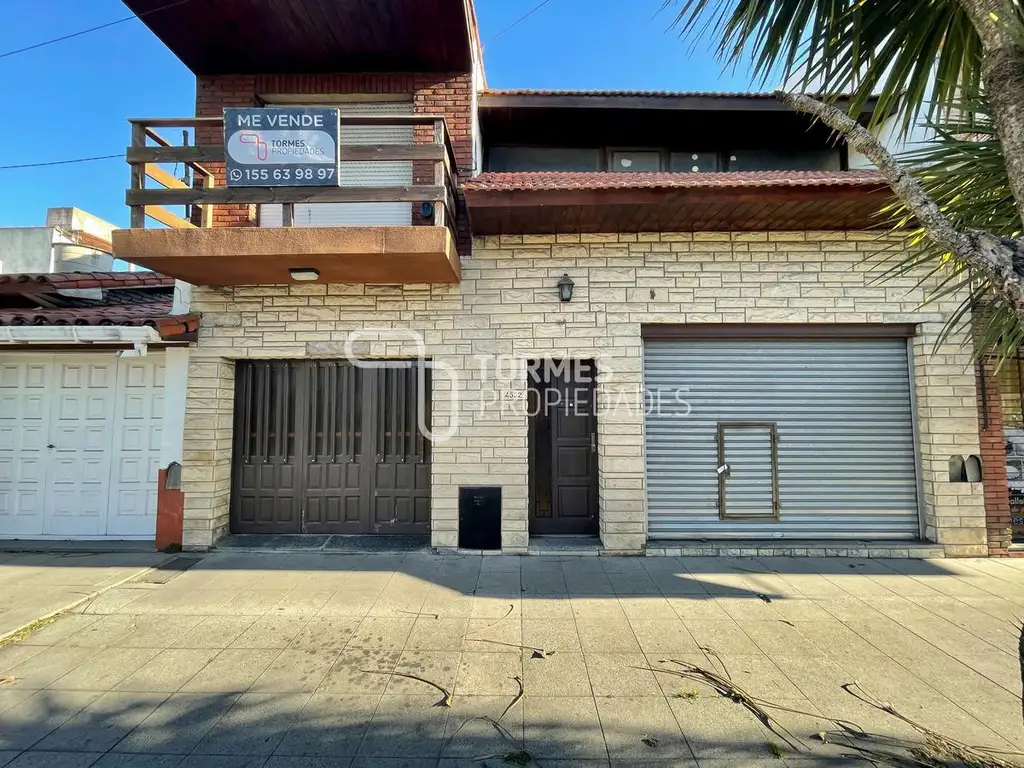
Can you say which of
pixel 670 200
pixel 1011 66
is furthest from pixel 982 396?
pixel 1011 66

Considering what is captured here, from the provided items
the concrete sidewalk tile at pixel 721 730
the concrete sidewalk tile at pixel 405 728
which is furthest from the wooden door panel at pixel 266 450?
the concrete sidewalk tile at pixel 721 730

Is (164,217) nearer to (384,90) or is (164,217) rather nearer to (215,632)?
(384,90)

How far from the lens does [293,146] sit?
4.99m

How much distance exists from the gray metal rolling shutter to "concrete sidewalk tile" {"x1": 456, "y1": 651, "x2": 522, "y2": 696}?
306 cm

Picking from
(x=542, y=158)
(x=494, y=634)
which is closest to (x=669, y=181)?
(x=542, y=158)

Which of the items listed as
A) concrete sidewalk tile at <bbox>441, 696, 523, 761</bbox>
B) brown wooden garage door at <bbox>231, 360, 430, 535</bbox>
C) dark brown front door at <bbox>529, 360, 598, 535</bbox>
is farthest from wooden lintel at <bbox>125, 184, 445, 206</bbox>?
concrete sidewalk tile at <bbox>441, 696, 523, 761</bbox>

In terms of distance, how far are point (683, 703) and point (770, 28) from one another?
3995 millimetres

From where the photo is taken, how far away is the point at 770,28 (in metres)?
2.86

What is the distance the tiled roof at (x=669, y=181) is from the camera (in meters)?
5.02

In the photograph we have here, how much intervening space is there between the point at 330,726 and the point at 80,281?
734cm

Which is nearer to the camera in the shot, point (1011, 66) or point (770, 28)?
point (1011, 66)

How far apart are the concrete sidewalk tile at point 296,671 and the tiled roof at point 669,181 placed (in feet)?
14.5

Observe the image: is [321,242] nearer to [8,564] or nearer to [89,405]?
[89,405]

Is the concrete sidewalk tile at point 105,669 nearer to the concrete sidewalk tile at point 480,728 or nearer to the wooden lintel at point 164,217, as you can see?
the concrete sidewalk tile at point 480,728
